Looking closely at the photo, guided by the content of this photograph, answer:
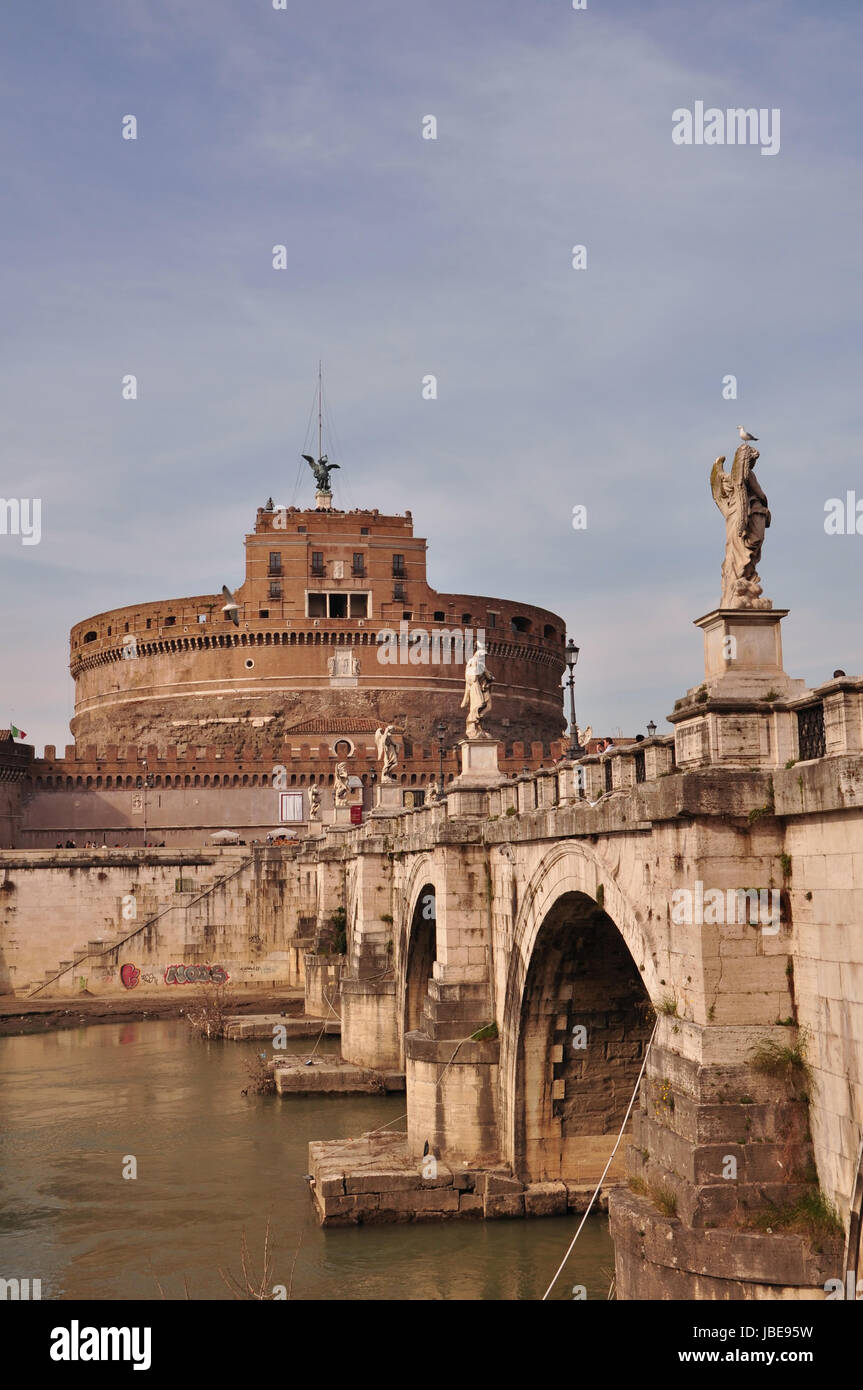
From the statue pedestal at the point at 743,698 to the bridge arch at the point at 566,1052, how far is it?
7837 millimetres

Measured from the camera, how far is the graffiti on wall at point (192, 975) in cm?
4631

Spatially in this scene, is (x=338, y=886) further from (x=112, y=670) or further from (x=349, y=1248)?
(x=112, y=670)

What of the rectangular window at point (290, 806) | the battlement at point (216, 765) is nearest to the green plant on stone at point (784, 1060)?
the battlement at point (216, 765)

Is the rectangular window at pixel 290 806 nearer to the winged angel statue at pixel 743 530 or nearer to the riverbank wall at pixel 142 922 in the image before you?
the riverbank wall at pixel 142 922

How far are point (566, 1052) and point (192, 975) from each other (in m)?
30.5

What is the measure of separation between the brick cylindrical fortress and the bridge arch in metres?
56.7

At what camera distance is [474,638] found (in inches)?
3231

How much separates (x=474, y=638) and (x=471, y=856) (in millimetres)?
62526

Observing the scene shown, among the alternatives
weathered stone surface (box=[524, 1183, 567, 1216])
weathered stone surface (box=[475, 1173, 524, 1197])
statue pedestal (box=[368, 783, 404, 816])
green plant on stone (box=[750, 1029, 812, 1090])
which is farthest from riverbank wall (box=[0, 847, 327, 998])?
green plant on stone (box=[750, 1029, 812, 1090])

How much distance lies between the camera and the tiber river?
16500mm

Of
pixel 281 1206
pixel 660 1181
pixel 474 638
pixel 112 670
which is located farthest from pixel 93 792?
pixel 660 1181

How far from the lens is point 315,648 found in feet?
259

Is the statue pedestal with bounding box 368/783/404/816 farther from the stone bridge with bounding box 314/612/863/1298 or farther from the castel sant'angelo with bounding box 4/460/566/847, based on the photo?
the castel sant'angelo with bounding box 4/460/566/847
